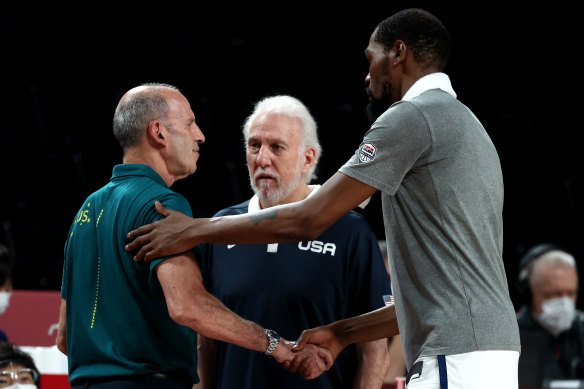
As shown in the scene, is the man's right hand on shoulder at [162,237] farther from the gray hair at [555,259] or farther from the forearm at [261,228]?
the gray hair at [555,259]

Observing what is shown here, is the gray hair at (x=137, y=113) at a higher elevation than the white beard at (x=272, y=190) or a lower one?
higher

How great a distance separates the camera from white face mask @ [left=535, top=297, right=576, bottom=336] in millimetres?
5402

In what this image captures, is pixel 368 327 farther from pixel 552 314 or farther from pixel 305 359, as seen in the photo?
pixel 552 314

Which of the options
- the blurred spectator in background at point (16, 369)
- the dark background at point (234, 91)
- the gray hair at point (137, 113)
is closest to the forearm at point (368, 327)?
the gray hair at point (137, 113)

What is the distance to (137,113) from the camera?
7.97 feet

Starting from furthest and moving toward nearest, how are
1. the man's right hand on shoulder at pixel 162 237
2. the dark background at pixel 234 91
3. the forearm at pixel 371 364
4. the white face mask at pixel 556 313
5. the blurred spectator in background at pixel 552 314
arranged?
the dark background at pixel 234 91 → the white face mask at pixel 556 313 → the blurred spectator in background at pixel 552 314 → the forearm at pixel 371 364 → the man's right hand on shoulder at pixel 162 237

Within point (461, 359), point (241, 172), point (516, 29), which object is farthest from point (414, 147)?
point (516, 29)

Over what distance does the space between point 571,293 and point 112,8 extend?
5.25 meters

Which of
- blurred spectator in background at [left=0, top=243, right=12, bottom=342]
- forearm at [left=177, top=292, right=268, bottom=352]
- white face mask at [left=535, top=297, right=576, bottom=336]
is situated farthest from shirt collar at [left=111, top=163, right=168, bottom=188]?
white face mask at [left=535, top=297, right=576, bottom=336]

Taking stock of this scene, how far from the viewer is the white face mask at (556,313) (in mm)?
5402

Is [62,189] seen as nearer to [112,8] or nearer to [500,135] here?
[112,8]

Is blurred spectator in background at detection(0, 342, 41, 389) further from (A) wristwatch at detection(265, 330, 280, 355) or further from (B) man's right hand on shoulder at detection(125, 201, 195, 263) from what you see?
(B) man's right hand on shoulder at detection(125, 201, 195, 263)

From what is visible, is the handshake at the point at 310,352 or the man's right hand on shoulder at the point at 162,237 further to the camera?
the handshake at the point at 310,352

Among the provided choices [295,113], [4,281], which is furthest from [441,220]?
[4,281]
